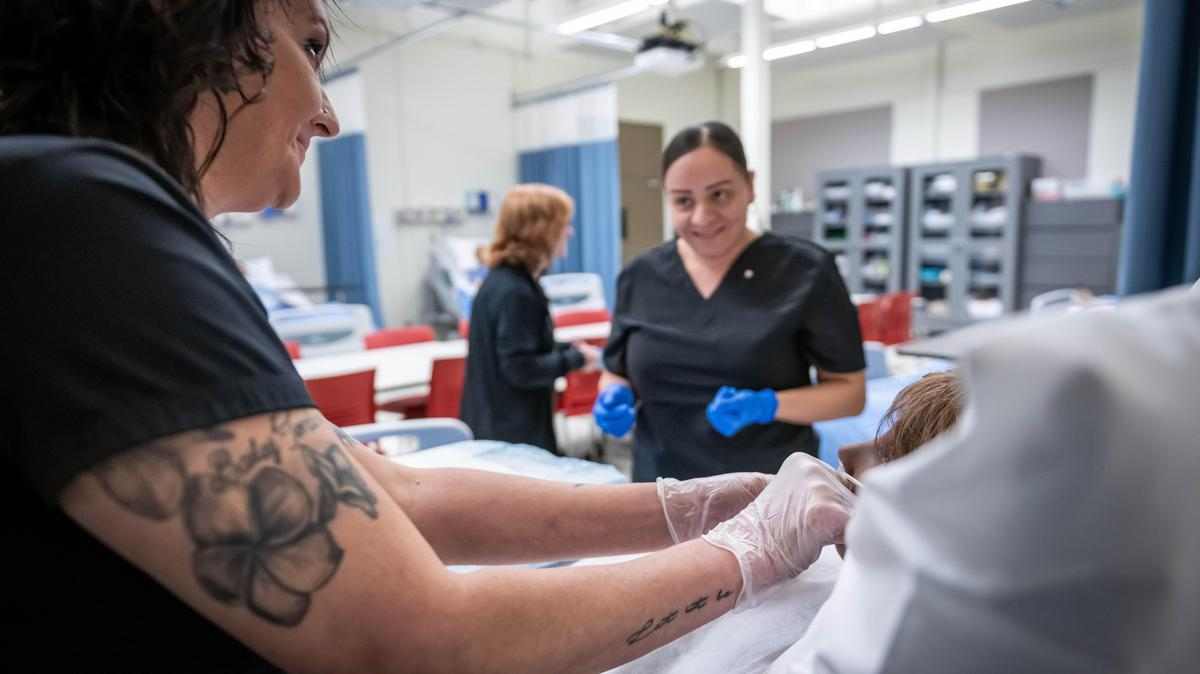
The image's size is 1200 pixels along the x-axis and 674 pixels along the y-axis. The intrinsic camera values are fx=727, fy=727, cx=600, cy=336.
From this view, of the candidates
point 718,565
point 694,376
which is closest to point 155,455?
point 718,565

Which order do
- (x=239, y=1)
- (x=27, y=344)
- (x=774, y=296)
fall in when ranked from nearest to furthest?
(x=27, y=344) → (x=239, y=1) → (x=774, y=296)

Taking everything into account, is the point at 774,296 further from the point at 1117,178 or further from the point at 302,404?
the point at 1117,178

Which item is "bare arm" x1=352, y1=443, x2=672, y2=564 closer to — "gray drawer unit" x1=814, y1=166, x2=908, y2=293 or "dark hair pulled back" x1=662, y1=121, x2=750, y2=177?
"dark hair pulled back" x1=662, y1=121, x2=750, y2=177

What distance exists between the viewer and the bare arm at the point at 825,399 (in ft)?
5.08

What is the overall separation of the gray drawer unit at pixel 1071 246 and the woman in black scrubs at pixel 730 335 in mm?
6072

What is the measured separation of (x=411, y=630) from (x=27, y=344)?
0.29 metres

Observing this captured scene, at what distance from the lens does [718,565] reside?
0.71 metres

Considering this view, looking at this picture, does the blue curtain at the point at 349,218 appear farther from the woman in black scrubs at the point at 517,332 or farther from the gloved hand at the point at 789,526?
the gloved hand at the point at 789,526

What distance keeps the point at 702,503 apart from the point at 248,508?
0.59 m

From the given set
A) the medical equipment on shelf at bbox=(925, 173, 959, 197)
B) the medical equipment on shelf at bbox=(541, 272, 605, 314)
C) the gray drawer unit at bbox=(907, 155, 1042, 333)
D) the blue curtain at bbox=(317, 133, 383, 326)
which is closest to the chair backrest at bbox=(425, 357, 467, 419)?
the medical equipment on shelf at bbox=(541, 272, 605, 314)

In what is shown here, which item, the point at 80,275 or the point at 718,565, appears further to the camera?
the point at 718,565

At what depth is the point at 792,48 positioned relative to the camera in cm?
688

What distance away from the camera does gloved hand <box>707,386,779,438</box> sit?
59.6 inches

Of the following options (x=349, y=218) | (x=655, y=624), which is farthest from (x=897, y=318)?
(x=655, y=624)
